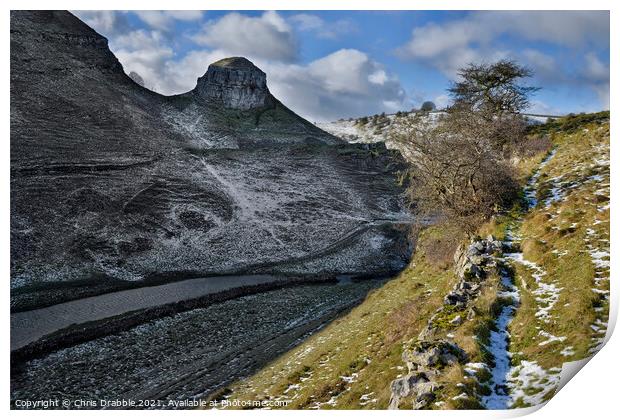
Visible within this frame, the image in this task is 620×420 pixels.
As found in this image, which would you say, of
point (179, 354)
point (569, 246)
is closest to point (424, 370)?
point (569, 246)

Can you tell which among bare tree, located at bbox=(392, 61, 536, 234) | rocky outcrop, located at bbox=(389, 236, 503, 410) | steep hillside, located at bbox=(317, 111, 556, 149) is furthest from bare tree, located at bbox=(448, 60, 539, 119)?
steep hillside, located at bbox=(317, 111, 556, 149)

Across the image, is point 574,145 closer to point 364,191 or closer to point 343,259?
point 343,259

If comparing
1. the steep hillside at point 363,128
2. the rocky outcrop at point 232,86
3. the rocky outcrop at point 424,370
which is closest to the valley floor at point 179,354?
the rocky outcrop at point 424,370

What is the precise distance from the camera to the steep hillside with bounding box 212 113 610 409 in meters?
11.5

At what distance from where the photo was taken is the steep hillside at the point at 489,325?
11469 millimetres

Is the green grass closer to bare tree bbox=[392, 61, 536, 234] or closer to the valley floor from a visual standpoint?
bare tree bbox=[392, 61, 536, 234]

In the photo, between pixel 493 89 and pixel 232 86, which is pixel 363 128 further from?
pixel 493 89

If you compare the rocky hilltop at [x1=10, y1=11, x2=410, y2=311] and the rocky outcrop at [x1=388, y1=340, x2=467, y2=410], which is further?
the rocky hilltop at [x1=10, y1=11, x2=410, y2=311]

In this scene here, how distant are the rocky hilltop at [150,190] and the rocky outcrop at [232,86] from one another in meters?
13.7

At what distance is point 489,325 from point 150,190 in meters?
50.4

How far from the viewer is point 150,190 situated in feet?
184

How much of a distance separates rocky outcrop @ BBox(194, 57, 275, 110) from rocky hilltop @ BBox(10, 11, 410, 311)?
539 inches

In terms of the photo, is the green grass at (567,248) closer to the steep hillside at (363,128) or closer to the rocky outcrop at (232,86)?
the rocky outcrop at (232,86)

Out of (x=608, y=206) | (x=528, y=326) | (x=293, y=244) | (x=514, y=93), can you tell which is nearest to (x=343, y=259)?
(x=293, y=244)
